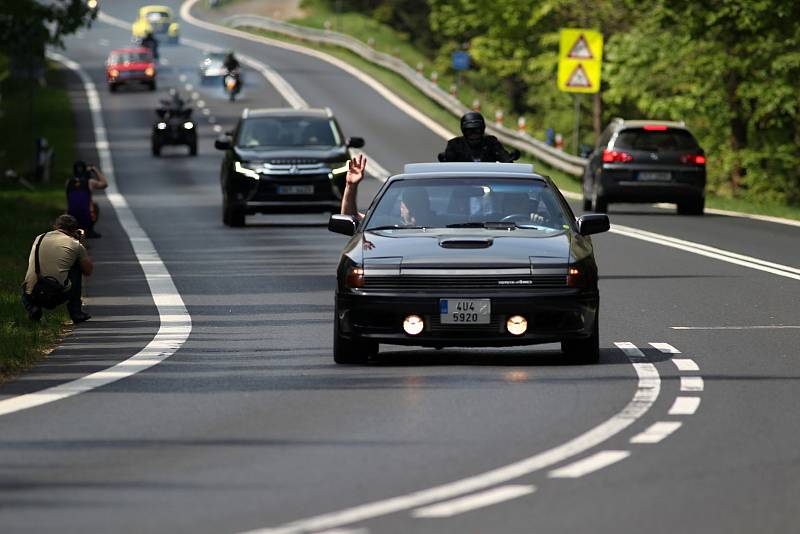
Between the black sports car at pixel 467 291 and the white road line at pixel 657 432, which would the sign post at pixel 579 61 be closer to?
the black sports car at pixel 467 291

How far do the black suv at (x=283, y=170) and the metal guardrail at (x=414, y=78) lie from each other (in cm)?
1566

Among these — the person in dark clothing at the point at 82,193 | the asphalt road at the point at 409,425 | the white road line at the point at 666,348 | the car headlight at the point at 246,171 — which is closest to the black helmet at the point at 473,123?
the asphalt road at the point at 409,425

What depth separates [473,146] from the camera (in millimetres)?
19797

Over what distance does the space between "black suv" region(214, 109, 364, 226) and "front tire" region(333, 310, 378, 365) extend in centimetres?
1738

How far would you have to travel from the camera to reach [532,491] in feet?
30.3

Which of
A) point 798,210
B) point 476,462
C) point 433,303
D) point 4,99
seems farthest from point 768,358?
point 4,99

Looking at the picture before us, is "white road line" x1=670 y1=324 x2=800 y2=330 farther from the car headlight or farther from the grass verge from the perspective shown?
the car headlight

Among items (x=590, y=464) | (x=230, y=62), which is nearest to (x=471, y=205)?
(x=590, y=464)

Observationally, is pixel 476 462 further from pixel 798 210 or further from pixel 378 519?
pixel 798 210

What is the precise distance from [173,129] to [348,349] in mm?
44057

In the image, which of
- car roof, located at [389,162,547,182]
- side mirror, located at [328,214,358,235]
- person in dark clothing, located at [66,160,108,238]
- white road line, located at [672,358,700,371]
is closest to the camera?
white road line, located at [672,358,700,371]

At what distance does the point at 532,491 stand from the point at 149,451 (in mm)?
2238

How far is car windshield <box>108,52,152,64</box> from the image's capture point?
8212 cm

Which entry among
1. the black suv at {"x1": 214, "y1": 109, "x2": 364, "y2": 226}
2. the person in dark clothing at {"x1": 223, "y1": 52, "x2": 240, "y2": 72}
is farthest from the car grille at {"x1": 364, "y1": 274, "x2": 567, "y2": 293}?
the person in dark clothing at {"x1": 223, "y1": 52, "x2": 240, "y2": 72}
